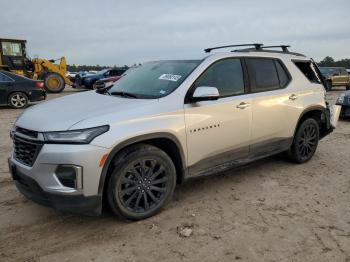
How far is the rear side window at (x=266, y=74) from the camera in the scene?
4.98 meters

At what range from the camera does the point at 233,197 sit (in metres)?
4.61

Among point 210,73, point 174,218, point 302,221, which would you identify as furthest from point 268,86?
point 174,218

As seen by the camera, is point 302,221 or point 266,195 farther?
point 266,195

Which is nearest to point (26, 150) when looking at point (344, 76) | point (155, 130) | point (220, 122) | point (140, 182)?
point (140, 182)

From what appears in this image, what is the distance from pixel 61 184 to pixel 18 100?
11046 millimetres

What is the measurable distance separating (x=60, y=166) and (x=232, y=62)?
101 inches

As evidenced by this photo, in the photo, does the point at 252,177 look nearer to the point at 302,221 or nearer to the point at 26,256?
the point at 302,221

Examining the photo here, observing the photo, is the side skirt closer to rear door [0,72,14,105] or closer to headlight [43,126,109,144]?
headlight [43,126,109,144]

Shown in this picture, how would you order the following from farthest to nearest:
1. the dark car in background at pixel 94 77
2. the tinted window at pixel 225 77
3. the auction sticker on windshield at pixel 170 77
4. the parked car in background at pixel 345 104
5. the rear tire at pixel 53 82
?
the dark car in background at pixel 94 77 → the rear tire at pixel 53 82 → the parked car in background at pixel 345 104 → the tinted window at pixel 225 77 → the auction sticker on windshield at pixel 170 77

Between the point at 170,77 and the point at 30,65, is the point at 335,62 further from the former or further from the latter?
the point at 170,77

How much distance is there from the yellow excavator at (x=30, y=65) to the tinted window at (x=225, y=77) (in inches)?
681

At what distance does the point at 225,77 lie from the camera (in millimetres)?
4641

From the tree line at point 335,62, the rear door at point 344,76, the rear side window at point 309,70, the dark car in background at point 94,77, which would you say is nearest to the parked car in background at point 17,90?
the dark car in background at point 94,77

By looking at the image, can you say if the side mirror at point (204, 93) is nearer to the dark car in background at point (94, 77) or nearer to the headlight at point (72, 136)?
the headlight at point (72, 136)
